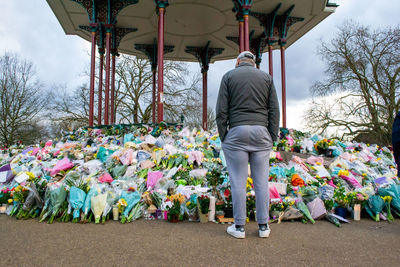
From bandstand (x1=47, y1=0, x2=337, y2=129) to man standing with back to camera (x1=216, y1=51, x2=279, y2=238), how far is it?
6577 mm

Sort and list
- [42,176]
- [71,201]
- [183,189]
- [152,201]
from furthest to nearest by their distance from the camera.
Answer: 1. [42,176]
2. [183,189]
3. [152,201]
4. [71,201]

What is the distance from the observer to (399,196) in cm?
375

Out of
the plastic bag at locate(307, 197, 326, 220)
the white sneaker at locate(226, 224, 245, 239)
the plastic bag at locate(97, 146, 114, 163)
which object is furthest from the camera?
the plastic bag at locate(97, 146, 114, 163)

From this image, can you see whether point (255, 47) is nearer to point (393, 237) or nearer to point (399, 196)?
point (399, 196)

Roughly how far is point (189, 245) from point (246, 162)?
99cm

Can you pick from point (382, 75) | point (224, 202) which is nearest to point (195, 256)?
point (224, 202)

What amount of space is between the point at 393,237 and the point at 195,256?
2239 millimetres

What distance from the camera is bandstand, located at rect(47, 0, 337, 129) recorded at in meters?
10.7

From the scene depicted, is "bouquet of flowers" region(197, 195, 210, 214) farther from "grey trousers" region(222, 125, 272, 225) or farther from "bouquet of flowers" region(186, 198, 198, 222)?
"grey trousers" region(222, 125, 272, 225)

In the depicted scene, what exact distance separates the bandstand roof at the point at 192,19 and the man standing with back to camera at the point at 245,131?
10.2 m

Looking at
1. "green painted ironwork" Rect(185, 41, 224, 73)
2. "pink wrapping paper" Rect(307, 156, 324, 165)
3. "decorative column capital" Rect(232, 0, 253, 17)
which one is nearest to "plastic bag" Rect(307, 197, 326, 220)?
"pink wrapping paper" Rect(307, 156, 324, 165)

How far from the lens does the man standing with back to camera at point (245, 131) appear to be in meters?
2.70

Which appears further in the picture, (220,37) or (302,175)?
(220,37)

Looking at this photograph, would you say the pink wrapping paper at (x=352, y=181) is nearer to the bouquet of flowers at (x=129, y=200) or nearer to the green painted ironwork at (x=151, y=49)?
the bouquet of flowers at (x=129, y=200)
